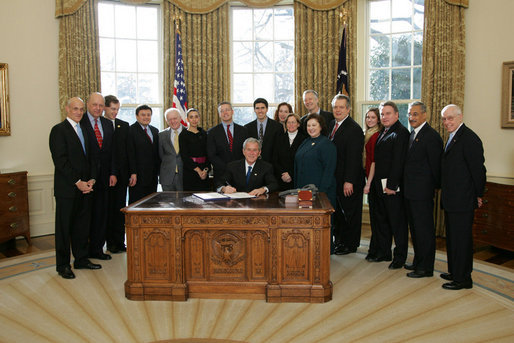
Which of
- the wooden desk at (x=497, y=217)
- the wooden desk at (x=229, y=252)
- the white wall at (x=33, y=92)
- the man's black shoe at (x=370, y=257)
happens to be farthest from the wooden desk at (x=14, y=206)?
the wooden desk at (x=497, y=217)

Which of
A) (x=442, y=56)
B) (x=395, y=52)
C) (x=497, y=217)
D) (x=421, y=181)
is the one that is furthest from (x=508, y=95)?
(x=421, y=181)

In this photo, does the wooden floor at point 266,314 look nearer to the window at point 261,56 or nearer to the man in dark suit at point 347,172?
the man in dark suit at point 347,172

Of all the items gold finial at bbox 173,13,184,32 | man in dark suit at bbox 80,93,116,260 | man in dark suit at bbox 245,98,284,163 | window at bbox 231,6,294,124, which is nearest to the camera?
man in dark suit at bbox 80,93,116,260

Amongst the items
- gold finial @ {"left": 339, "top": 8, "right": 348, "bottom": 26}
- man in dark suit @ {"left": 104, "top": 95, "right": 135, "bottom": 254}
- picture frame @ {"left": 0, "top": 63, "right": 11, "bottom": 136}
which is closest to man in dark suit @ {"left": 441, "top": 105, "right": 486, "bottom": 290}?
gold finial @ {"left": 339, "top": 8, "right": 348, "bottom": 26}

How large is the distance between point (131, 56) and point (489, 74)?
497 cm

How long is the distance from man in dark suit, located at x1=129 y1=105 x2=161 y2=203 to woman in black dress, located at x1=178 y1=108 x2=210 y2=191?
36 centimetres

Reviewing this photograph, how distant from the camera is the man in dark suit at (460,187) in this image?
3914 mm

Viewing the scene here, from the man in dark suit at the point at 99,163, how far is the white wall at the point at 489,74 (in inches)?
175

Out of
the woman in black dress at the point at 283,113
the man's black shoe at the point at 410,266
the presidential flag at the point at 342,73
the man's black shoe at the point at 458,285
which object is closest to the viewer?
the man's black shoe at the point at 458,285

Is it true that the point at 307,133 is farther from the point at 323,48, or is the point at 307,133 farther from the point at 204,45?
the point at 204,45

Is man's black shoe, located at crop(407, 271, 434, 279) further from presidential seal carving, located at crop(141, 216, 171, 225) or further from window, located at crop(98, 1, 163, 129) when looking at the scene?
window, located at crop(98, 1, 163, 129)

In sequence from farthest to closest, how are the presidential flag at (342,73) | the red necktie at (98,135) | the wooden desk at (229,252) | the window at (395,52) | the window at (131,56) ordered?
the window at (131,56)
the window at (395,52)
the presidential flag at (342,73)
the red necktie at (98,135)
the wooden desk at (229,252)

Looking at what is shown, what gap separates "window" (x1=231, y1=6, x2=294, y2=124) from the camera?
7219 mm

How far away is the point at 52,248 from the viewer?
5.64 metres
